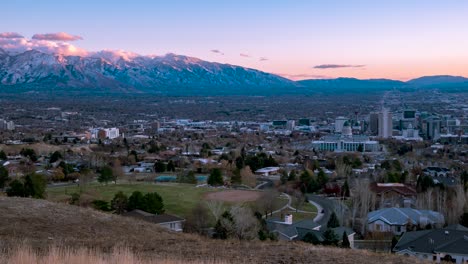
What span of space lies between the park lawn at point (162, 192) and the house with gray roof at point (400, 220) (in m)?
8.21

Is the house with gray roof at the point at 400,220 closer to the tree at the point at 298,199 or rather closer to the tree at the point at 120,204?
the tree at the point at 298,199

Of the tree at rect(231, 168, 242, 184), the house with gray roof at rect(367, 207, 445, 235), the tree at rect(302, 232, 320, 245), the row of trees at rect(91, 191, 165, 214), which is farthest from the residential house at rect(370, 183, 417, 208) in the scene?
the row of trees at rect(91, 191, 165, 214)

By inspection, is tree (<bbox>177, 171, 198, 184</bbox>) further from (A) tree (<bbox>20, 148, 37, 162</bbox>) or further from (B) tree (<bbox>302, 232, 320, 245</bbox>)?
(B) tree (<bbox>302, 232, 320, 245</bbox>)

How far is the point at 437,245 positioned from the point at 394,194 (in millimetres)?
14663

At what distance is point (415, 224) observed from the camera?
25812 millimetres

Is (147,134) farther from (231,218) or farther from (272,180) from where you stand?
(231,218)

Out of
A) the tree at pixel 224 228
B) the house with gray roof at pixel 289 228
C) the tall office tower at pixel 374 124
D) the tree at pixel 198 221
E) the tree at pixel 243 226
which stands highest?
the tree at pixel 224 228

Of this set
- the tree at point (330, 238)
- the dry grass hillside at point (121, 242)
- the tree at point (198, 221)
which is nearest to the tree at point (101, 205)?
the tree at point (198, 221)

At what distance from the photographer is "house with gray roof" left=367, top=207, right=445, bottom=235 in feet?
84.5

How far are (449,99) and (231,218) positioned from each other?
182962 millimetres

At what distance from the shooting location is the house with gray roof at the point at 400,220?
2577 centimetres

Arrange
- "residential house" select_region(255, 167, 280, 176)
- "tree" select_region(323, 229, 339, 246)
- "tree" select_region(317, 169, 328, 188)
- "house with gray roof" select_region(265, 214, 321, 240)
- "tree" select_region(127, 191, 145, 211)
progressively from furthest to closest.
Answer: "residential house" select_region(255, 167, 280, 176), "tree" select_region(317, 169, 328, 188), "tree" select_region(127, 191, 145, 211), "house with gray roof" select_region(265, 214, 321, 240), "tree" select_region(323, 229, 339, 246)

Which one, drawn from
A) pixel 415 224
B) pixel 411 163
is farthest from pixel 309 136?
pixel 415 224

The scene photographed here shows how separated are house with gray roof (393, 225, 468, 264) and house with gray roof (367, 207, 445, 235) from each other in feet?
11.9
